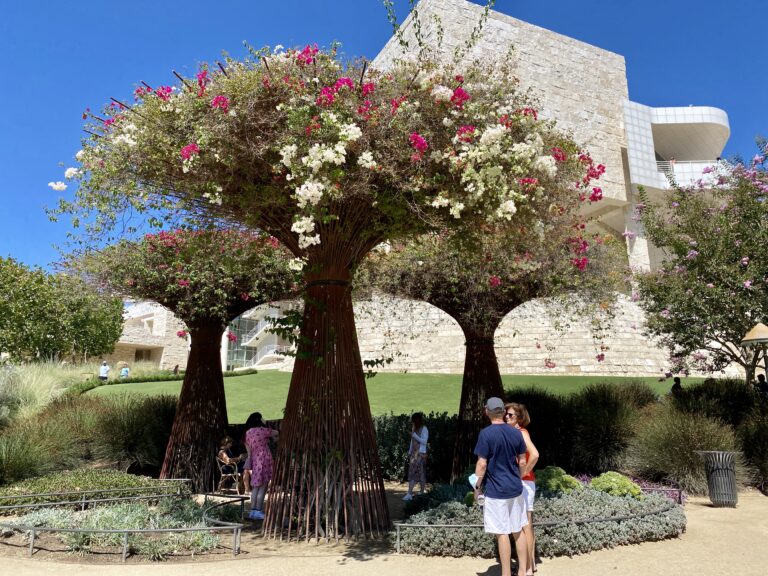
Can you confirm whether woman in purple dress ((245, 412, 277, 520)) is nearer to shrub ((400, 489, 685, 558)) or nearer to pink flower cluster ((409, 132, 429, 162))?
shrub ((400, 489, 685, 558))

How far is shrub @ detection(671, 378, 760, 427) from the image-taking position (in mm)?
10398

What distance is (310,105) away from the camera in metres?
5.26

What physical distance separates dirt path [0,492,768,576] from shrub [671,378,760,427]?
4.74 meters

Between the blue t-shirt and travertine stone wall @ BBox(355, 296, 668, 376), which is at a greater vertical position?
travertine stone wall @ BBox(355, 296, 668, 376)

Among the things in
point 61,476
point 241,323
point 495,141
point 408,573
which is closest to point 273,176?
point 495,141

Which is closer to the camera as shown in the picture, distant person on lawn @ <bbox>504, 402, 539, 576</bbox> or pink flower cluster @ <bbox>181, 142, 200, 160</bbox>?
distant person on lawn @ <bbox>504, 402, 539, 576</bbox>

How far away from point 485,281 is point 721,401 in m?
6.11

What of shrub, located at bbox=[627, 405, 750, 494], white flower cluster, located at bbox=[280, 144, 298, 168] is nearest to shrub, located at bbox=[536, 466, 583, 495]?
shrub, located at bbox=[627, 405, 750, 494]

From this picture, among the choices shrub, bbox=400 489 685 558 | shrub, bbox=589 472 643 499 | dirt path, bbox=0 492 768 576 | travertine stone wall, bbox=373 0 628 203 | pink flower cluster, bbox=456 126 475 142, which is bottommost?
dirt path, bbox=0 492 768 576

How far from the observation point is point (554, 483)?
22.5 feet

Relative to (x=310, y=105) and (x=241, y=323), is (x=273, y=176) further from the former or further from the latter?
(x=241, y=323)

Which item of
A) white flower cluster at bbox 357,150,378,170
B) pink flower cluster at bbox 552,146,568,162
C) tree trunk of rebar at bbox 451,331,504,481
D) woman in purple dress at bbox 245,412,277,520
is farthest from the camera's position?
tree trunk of rebar at bbox 451,331,504,481

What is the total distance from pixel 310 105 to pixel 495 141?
1708 mm

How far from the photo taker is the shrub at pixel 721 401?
34.1 ft
